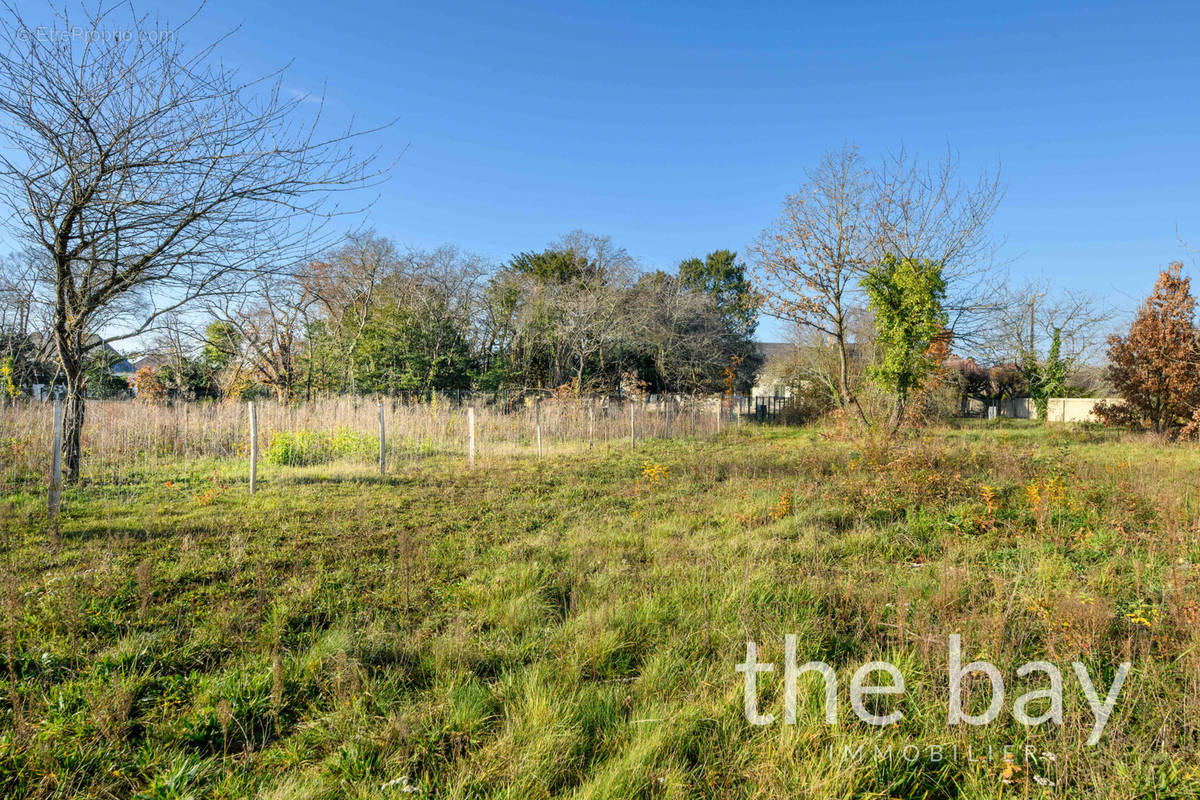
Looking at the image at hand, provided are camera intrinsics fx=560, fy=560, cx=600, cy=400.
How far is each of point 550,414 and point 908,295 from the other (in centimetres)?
→ 939

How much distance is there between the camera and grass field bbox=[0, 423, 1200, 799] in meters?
2.15

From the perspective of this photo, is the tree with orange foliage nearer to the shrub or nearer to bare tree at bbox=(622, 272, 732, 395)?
bare tree at bbox=(622, 272, 732, 395)

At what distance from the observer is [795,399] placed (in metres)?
22.7

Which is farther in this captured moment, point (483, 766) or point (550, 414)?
point (550, 414)

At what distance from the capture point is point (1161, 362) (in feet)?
50.4

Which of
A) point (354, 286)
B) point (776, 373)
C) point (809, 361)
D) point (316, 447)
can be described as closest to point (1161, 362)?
point (809, 361)

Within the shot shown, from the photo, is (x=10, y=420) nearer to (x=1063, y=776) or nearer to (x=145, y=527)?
(x=145, y=527)

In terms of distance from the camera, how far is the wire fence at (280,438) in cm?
833

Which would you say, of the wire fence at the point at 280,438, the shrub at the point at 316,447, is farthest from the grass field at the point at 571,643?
the shrub at the point at 316,447

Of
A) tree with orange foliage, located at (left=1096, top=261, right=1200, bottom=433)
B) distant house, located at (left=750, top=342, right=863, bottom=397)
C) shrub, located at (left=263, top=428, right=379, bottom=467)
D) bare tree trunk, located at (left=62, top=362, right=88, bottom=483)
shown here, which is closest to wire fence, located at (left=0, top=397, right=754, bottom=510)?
shrub, located at (left=263, top=428, right=379, bottom=467)

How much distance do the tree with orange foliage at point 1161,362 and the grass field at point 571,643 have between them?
12315mm

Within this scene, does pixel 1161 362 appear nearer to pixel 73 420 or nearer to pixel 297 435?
pixel 297 435

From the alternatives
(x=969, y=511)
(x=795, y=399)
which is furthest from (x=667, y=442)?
(x=795, y=399)

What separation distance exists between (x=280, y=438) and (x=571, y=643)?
8.44 meters
